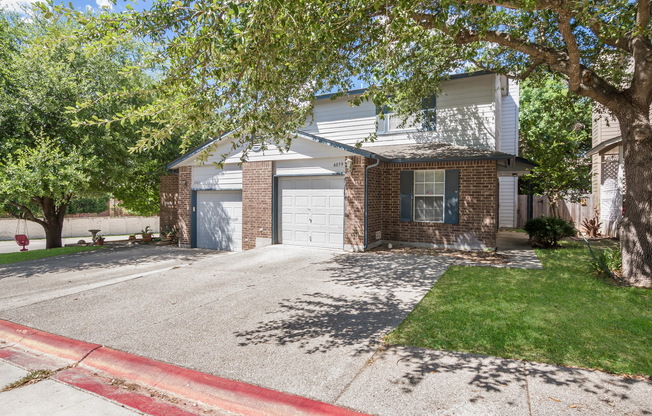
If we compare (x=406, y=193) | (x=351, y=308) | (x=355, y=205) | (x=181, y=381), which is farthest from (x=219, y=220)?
(x=181, y=381)

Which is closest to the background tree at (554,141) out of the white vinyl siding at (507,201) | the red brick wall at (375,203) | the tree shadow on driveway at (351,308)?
the white vinyl siding at (507,201)

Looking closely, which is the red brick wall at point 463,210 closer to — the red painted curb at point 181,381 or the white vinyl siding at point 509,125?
the white vinyl siding at point 509,125

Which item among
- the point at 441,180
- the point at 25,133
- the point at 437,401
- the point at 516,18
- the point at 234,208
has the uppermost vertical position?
the point at 516,18

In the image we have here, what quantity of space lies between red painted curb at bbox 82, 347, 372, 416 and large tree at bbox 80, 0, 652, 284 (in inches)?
125

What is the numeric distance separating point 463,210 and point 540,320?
6.28m

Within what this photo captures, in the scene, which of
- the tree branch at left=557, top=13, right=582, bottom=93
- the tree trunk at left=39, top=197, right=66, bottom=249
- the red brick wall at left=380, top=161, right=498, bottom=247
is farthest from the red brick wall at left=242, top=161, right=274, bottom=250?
the tree branch at left=557, top=13, right=582, bottom=93

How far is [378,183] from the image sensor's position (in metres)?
11.9

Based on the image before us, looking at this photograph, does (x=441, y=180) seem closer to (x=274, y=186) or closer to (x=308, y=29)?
(x=274, y=186)

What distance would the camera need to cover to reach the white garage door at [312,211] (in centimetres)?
1116

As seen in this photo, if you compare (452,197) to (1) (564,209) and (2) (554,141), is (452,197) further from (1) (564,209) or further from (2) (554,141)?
(1) (564,209)

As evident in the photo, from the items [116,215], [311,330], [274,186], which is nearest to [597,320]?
[311,330]

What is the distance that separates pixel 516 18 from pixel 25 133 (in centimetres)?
1465

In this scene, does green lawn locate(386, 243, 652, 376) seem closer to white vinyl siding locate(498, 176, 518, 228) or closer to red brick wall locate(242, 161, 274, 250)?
red brick wall locate(242, 161, 274, 250)

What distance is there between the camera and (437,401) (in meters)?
3.15
